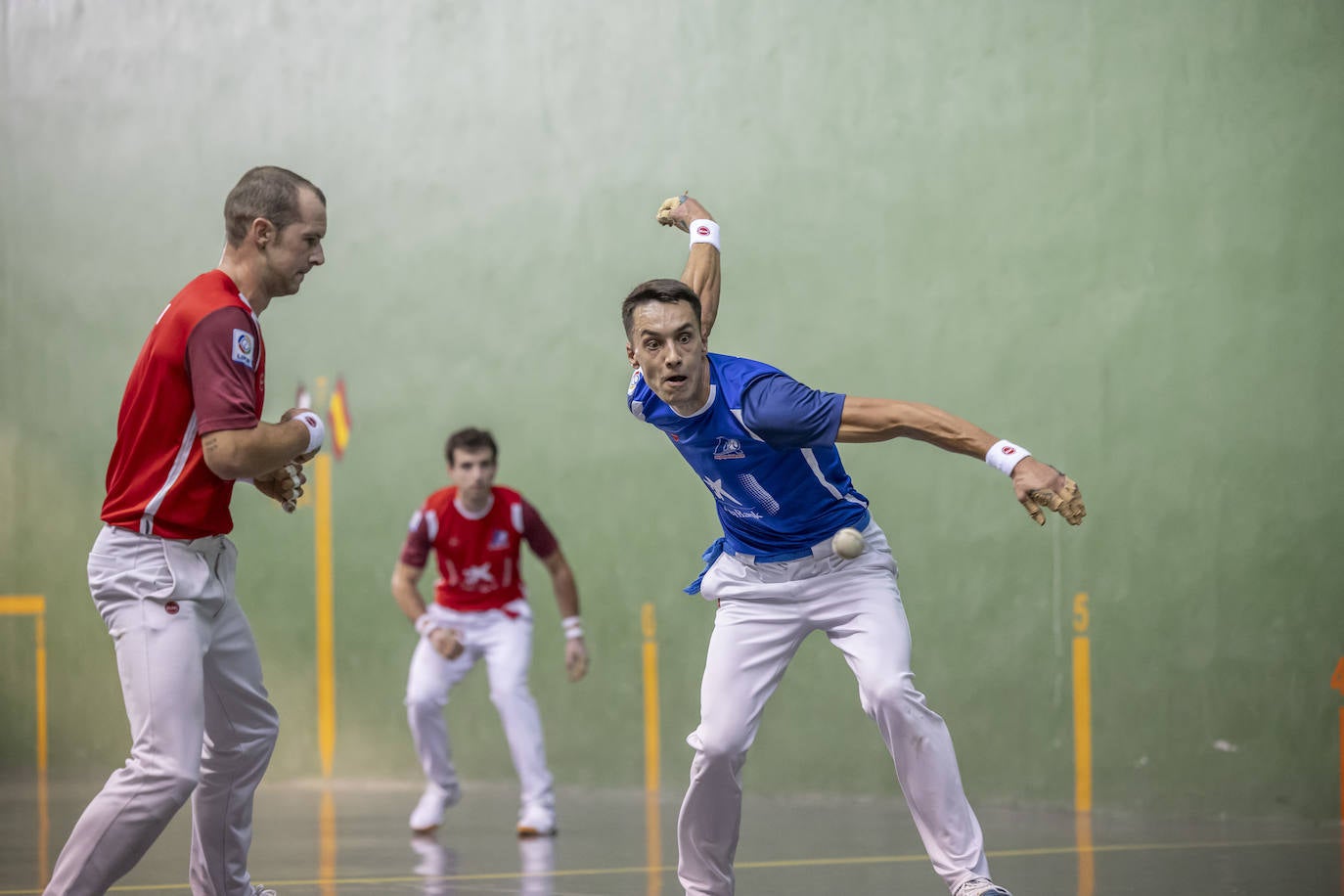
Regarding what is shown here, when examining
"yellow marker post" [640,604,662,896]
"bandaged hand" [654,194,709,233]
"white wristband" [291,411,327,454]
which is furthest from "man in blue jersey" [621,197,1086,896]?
"yellow marker post" [640,604,662,896]

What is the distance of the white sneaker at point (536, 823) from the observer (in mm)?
6199

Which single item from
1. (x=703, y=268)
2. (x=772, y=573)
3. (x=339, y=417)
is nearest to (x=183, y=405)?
(x=772, y=573)

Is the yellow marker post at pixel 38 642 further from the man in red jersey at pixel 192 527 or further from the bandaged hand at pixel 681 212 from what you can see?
the man in red jersey at pixel 192 527

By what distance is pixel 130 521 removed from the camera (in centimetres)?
329

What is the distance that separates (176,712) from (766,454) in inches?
56.1

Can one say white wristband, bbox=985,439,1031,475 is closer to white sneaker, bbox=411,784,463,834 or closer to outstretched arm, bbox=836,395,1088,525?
outstretched arm, bbox=836,395,1088,525

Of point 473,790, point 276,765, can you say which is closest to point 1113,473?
point 473,790

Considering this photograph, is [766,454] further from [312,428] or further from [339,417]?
[339,417]

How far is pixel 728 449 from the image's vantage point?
3.75 m

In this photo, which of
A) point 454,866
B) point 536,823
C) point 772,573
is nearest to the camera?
point 772,573

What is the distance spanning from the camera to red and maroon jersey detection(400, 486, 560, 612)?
6.75 metres

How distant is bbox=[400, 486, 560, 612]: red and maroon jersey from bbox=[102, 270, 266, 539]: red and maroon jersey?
11.2ft

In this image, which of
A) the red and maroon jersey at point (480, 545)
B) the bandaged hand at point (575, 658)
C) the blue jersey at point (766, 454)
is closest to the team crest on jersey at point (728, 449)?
the blue jersey at point (766, 454)

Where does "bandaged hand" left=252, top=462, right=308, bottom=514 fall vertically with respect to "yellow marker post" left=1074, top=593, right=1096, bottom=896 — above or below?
above
